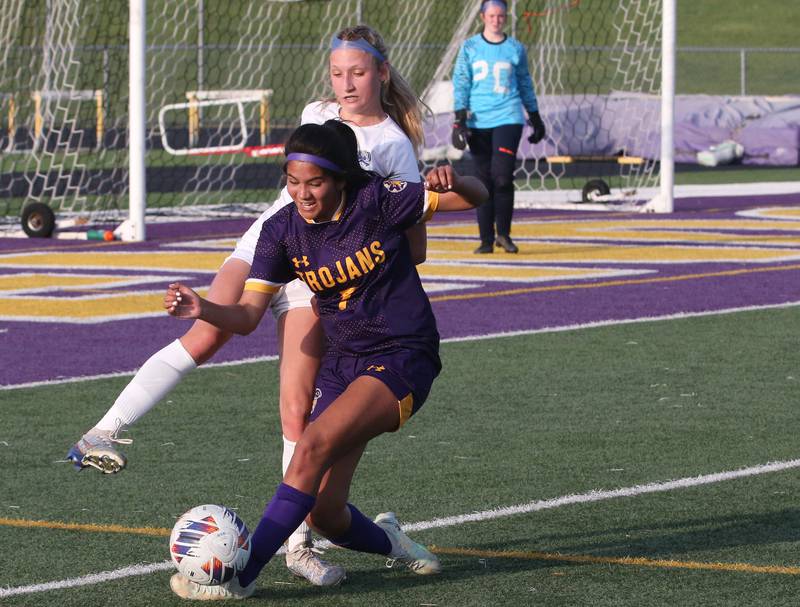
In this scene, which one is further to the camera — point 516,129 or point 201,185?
point 201,185

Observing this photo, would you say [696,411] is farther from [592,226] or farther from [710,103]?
[710,103]

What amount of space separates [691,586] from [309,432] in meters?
1.24

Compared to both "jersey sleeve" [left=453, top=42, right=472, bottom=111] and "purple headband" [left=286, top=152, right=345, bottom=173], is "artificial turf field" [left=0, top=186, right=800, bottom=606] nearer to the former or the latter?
"purple headband" [left=286, top=152, right=345, bottom=173]

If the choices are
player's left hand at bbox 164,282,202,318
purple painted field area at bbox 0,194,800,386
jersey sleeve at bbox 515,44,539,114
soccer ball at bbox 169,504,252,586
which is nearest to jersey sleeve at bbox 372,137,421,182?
player's left hand at bbox 164,282,202,318

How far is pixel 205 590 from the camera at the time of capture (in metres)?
5.44

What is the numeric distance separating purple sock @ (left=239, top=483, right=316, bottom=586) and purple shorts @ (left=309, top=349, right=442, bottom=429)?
0.36 m

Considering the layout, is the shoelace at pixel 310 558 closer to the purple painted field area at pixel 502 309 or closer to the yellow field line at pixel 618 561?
the yellow field line at pixel 618 561

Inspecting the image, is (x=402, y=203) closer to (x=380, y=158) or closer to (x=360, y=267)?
(x=360, y=267)

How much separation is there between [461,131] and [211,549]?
A: 1094cm

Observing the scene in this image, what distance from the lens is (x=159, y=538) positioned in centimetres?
629

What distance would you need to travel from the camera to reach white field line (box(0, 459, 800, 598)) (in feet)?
18.6

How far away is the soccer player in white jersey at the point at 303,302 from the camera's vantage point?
5672 millimetres

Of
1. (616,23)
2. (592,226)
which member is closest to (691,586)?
(592,226)

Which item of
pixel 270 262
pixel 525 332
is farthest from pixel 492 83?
pixel 270 262
